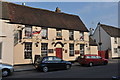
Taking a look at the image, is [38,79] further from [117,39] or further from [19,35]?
[117,39]

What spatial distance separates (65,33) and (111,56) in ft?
44.6

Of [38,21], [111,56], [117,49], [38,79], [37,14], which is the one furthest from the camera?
[117,49]

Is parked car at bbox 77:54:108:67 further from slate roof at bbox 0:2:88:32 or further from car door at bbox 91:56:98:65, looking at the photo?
slate roof at bbox 0:2:88:32

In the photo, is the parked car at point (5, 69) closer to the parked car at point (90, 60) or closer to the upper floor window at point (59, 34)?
the parked car at point (90, 60)

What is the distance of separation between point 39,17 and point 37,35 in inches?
140

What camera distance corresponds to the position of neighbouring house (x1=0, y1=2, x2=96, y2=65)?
16047 mm

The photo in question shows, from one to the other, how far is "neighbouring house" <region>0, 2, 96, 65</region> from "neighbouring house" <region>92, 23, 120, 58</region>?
9.03 m

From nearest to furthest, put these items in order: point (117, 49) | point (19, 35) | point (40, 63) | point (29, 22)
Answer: point (40, 63), point (19, 35), point (29, 22), point (117, 49)

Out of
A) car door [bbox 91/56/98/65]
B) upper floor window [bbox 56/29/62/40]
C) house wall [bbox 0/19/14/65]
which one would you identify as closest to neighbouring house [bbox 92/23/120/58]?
car door [bbox 91/56/98/65]

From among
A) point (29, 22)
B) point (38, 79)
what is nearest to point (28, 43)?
point (29, 22)

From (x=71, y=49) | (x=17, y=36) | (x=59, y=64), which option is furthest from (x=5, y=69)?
(x=71, y=49)

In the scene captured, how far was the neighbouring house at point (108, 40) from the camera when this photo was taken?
29.8m

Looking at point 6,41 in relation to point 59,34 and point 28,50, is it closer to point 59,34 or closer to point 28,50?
point 28,50

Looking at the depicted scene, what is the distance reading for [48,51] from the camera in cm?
1925
